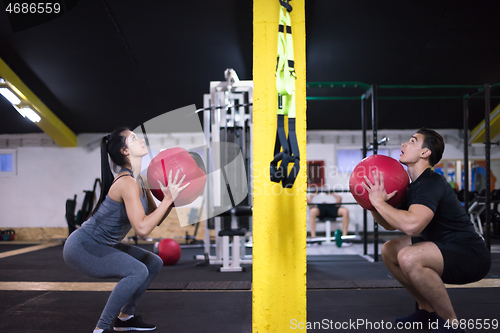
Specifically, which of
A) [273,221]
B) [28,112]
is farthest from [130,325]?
[28,112]

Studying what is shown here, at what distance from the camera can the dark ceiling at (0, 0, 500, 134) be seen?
15.4 ft

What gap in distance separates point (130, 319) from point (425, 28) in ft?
16.5

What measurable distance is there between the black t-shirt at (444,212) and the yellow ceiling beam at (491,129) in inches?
221

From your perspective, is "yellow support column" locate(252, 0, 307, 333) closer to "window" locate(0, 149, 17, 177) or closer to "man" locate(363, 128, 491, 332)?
"man" locate(363, 128, 491, 332)

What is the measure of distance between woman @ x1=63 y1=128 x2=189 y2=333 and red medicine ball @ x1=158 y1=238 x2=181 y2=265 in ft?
6.83

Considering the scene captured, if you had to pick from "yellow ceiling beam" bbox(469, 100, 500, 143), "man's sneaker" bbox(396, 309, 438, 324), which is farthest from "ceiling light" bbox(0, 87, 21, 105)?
"yellow ceiling beam" bbox(469, 100, 500, 143)

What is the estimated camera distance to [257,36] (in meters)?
1.69

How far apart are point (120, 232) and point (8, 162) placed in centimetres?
663

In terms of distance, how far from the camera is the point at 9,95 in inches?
215

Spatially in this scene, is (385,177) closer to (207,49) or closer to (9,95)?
(207,49)

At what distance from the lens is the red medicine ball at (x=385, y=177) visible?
172cm

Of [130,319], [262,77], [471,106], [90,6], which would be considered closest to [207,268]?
[130,319]

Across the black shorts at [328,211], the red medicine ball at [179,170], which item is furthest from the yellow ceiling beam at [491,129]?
the red medicine ball at [179,170]

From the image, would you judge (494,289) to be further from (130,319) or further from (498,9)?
(498,9)
